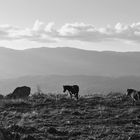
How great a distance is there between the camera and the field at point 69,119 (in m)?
21.4

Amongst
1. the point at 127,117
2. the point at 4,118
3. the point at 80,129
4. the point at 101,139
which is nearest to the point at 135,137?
the point at 101,139

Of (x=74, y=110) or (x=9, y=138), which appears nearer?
(x=9, y=138)

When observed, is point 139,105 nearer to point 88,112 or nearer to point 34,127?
point 88,112

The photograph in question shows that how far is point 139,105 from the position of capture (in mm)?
30922

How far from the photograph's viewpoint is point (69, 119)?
2644 centimetres

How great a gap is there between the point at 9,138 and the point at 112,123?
24.5 feet

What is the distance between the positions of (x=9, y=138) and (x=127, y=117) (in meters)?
9.43

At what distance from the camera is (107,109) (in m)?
29.2

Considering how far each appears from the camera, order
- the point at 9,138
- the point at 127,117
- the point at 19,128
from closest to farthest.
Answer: the point at 9,138, the point at 19,128, the point at 127,117

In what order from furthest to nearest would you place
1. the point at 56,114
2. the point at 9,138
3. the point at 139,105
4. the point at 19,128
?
the point at 139,105 < the point at 56,114 < the point at 19,128 < the point at 9,138

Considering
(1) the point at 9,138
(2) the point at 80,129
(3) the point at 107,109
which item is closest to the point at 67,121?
(2) the point at 80,129

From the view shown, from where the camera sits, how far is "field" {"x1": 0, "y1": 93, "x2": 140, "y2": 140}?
21.4 metres

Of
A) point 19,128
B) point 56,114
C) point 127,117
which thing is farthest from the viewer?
point 56,114

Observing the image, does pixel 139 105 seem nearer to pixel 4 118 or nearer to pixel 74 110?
pixel 74 110
